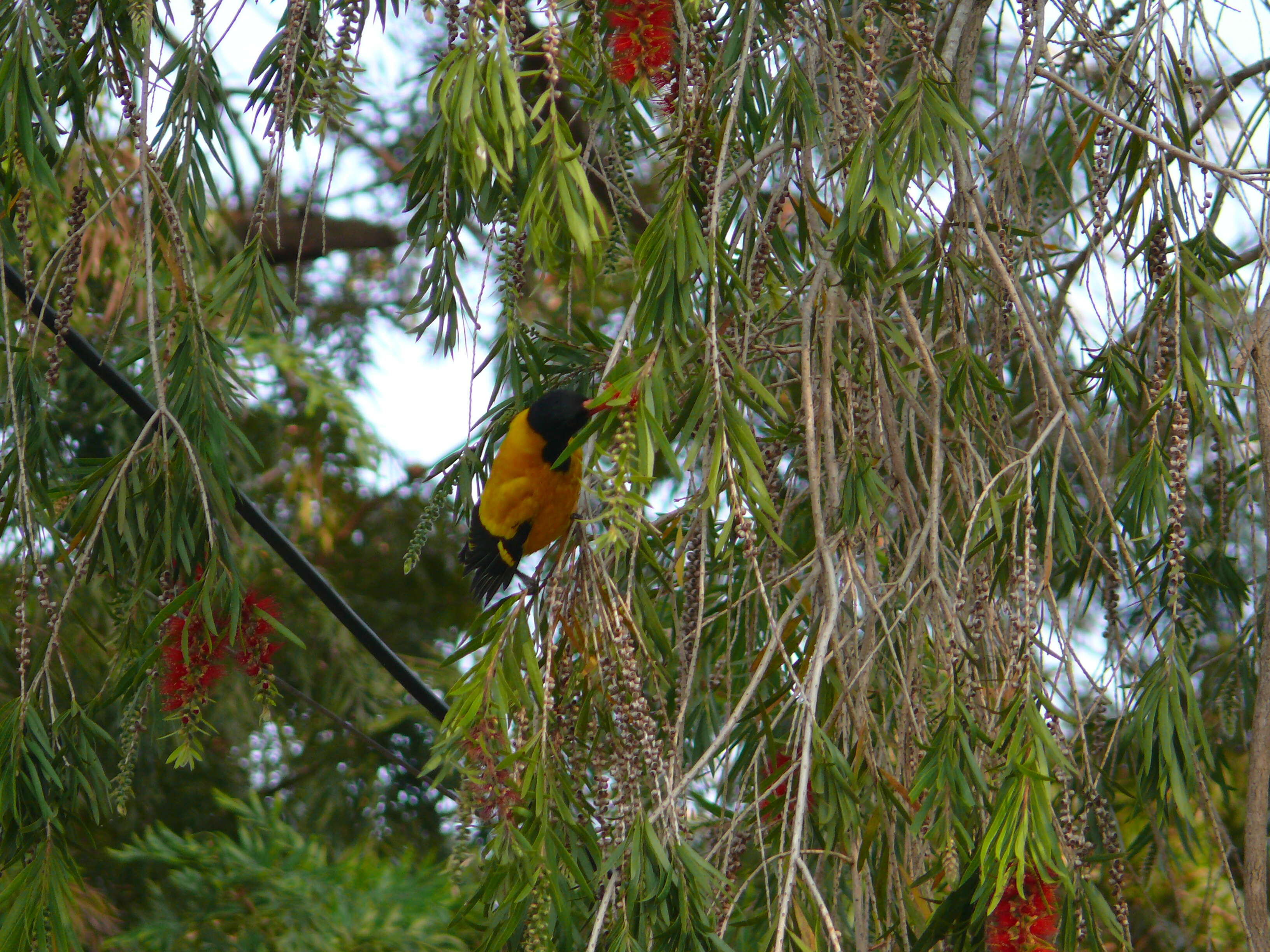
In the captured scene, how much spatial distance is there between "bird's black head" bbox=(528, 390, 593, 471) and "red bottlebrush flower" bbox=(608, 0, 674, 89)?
703 millimetres

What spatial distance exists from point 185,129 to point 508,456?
804mm

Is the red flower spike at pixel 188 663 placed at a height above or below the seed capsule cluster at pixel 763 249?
below

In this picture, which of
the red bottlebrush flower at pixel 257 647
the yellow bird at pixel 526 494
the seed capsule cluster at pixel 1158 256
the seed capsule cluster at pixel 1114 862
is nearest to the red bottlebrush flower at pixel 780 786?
the seed capsule cluster at pixel 1114 862

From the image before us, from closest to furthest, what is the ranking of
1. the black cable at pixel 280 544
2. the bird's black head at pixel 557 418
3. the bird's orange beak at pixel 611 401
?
the bird's orange beak at pixel 611 401, the black cable at pixel 280 544, the bird's black head at pixel 557 418

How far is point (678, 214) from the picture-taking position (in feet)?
4.75

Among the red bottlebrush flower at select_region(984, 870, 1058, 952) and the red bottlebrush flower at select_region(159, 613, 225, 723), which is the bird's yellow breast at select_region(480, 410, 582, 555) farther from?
the red bottlebrush flower at select_region(984, 870, 1058, 952)

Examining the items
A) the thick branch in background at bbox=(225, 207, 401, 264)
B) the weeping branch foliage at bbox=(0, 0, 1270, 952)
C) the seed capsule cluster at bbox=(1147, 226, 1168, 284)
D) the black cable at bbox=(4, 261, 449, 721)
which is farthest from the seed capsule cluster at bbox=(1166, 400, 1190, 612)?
the thick branch in background at bbox=(225, 207, 401, 264)

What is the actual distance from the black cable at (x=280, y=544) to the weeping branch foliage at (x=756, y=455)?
0.07 metres

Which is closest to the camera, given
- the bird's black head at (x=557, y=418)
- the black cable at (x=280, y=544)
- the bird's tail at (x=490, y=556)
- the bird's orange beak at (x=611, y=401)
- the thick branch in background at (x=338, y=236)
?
the bird's orange beak at (x=611, y=401)

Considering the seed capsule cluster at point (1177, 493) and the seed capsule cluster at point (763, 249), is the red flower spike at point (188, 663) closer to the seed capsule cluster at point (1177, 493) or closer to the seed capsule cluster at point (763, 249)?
the seed capsule cluster at point (763, 249)

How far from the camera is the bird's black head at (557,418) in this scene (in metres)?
2.07

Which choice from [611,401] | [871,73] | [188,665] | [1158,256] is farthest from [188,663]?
[1158,256]

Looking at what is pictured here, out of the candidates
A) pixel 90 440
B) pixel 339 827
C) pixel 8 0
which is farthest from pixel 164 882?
pixel 8 0

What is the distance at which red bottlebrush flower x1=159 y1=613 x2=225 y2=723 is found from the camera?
1633 millimetres
